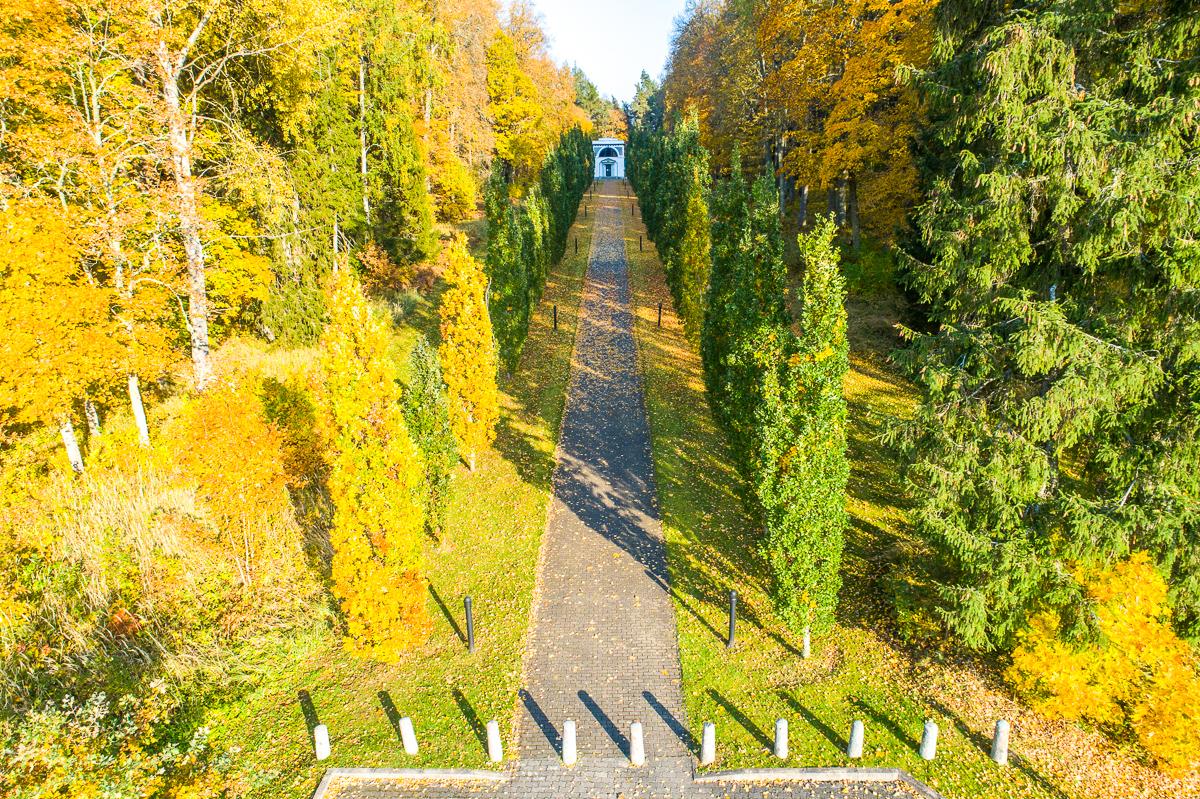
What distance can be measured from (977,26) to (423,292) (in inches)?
977

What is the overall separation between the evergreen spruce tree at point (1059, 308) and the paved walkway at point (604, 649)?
4.43m

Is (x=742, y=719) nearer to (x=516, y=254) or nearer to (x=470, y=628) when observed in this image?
(x=470, y=628)

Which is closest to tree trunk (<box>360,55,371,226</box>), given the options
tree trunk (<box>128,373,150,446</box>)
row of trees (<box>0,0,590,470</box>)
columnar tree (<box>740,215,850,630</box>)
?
row of trees (<box>0,0,590,470</box>)

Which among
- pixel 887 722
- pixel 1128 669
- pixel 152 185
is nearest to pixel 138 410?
pixel 152 185

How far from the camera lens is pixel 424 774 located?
9102 mm

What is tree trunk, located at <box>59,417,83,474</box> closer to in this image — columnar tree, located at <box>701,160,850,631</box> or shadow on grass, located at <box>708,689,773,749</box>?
shadow on grass, located at <box>708,689,773,749</box>

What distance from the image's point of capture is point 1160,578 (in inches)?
358

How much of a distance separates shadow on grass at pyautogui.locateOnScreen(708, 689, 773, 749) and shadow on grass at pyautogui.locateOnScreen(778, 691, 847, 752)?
2.47 feet

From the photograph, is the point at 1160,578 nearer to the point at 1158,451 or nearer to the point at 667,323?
the point at 1158,451

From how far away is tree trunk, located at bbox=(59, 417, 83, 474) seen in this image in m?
14.6

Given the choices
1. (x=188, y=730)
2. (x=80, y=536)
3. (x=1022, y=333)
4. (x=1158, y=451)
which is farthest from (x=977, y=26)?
(x=80, y=536)

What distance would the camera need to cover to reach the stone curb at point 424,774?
29.6ft

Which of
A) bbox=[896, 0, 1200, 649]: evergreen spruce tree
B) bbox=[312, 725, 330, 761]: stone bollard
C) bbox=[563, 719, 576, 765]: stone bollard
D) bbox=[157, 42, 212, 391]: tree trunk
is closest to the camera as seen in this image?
bbox=[896, 0, 1200, 649]: evergreen spruce tree

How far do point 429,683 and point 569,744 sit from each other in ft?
9.82
